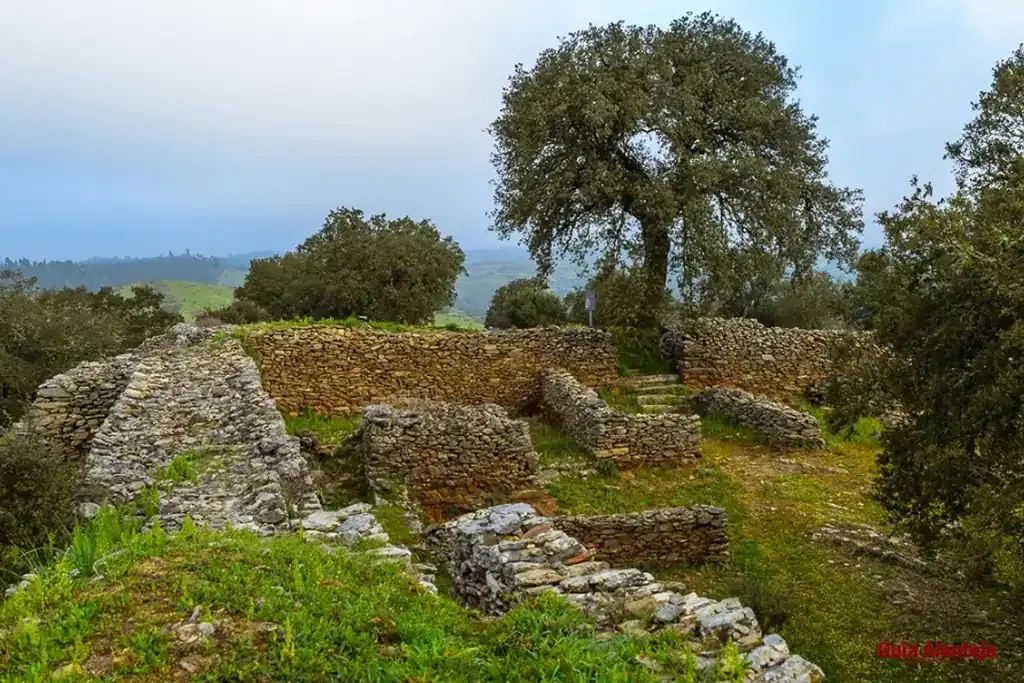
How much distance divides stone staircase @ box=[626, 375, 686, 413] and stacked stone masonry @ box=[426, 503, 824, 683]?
11893 mm

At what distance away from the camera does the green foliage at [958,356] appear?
23.0 ft

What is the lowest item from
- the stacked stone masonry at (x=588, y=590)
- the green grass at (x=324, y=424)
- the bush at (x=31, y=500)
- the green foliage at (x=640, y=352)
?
the green grass at (x=324, y=424)

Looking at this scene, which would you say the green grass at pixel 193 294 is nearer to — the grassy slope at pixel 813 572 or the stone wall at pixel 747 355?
the stone wall at pixel 747 355

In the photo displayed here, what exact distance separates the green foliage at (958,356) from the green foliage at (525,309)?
29.1 meters

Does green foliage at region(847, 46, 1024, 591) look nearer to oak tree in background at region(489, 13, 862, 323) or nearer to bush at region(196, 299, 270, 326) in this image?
oak tree in background at region(489, 13, 862, 323)

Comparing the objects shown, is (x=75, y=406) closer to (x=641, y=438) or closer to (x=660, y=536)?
(x=641, y=438)

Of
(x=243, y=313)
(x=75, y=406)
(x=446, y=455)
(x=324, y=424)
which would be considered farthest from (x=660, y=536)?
(x=243, y=313)

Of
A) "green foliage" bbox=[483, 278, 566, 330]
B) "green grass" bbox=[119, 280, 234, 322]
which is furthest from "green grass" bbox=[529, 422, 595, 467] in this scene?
"green grass" bbox=[119, 280, 234, 322]

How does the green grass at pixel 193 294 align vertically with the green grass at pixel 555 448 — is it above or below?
above

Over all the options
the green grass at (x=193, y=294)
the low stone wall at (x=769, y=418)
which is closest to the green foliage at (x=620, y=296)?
the low stone wall at (x=769, y=418)

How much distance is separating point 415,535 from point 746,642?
565 centimetres

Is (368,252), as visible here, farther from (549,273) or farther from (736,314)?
(736,314)

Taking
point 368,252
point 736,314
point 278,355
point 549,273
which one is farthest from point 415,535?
point 736,314

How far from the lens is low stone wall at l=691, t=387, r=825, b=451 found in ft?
55.4
